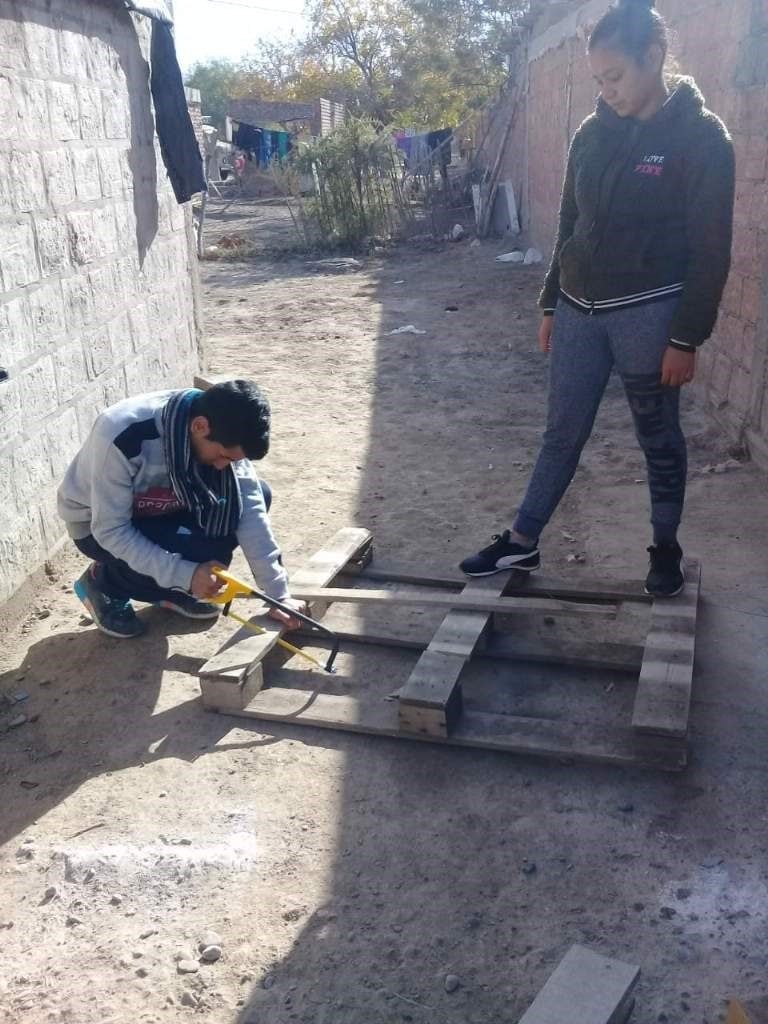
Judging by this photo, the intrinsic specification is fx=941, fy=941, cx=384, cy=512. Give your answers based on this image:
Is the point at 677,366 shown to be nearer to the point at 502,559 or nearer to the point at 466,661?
the point at 502,559

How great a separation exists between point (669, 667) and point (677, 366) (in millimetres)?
881

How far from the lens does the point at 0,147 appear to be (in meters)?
3.47

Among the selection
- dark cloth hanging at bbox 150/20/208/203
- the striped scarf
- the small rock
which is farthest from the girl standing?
dark cloth hanging at bbox 150/20/208/203

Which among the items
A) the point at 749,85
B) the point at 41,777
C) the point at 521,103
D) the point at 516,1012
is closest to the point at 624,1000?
the point at 516,1012

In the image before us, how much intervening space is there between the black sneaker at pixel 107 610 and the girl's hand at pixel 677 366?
77.8 inches

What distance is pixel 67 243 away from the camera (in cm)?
406

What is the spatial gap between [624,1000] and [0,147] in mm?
3397

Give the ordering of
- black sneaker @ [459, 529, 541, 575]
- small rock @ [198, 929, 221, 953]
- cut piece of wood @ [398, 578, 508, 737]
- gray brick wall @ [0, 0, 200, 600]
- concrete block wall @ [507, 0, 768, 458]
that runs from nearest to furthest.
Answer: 1. small rock @ [198, 929, 221, 953]
2. cut piece of wood @ [398, 578, 508, 737]
3. black sneaker @ [459, 529, 541, 575]
4. gray brick wall @ [0, 0, 200, 600]
5. concrete block wall @ [507, 0, 768, 458]

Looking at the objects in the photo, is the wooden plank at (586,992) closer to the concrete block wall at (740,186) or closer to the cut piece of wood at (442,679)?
the cut piece of wood at (442,679)

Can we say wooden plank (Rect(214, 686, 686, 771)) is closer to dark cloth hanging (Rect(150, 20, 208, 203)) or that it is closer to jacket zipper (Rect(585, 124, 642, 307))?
jacket zipper (Rect(585, 124, 642, 307))

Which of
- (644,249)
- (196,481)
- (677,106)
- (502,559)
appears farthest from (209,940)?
(677,106)

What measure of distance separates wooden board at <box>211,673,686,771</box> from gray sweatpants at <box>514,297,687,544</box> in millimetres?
835

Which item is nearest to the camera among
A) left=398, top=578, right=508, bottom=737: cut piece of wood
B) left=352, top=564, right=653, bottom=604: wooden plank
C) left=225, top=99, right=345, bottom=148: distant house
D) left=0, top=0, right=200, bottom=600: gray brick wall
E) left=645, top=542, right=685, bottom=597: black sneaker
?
left=398, top=578, right=508, bottom=737: cut piece of wood

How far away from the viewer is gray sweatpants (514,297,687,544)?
286cm
